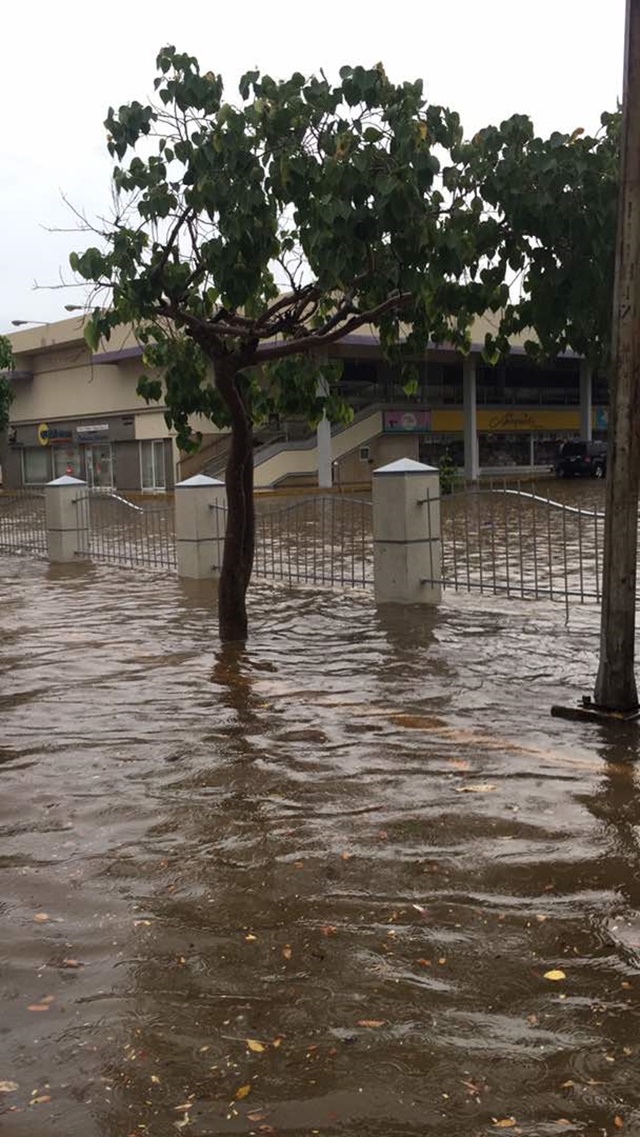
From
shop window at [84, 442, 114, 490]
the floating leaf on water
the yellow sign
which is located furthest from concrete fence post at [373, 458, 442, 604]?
the yellow sign

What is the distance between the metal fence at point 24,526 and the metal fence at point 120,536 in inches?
41.2

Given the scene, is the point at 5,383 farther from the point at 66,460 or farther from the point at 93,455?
the point at 66,460

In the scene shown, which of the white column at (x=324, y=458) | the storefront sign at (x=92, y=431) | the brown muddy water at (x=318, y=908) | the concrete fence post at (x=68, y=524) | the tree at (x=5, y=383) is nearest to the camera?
the brown muddy water at (x=318, y=908)

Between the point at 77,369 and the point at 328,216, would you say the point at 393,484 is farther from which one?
the point at 77,369

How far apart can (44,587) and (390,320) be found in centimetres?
753

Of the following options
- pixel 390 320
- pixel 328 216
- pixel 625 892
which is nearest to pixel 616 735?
pixel 625 892

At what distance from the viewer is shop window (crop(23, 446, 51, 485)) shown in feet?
175

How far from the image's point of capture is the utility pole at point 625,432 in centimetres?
606

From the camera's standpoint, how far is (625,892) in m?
4.16

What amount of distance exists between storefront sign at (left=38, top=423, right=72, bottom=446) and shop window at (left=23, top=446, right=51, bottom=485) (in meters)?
1.29

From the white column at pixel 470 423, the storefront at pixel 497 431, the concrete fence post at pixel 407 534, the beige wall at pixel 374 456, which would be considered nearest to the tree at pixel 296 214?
the concrete fence post at pixel 407 534

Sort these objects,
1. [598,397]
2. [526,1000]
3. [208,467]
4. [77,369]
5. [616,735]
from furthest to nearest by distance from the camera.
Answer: [598,397] < [77,369] < [208,467] < [616,735] < [526,1000]

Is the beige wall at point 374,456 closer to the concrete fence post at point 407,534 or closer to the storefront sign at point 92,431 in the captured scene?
the storefront sign at point 92,431

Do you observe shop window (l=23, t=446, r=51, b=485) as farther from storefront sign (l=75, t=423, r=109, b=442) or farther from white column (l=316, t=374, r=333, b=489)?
white column (l=316, t=374, r=333, b=489)
